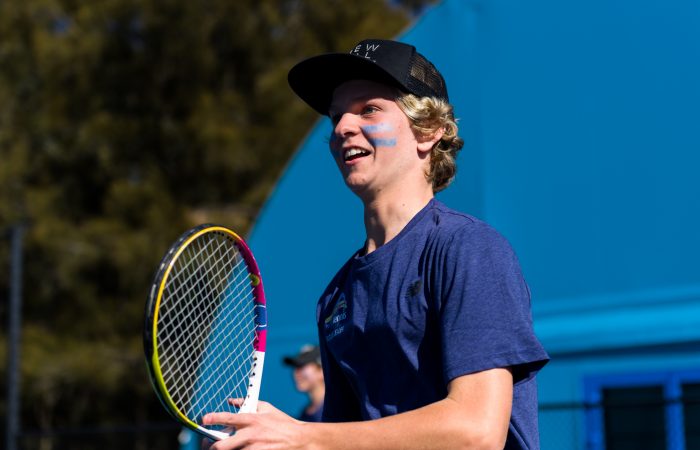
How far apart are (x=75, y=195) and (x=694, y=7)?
18.4 metres

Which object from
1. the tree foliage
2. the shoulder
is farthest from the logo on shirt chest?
the tree foliage

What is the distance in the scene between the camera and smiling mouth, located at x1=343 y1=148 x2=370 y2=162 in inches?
106

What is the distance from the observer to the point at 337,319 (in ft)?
8.82

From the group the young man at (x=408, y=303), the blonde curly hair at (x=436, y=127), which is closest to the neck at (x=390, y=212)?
the young man at (x=408, y=303)

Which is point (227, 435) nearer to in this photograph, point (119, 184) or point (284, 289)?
point (284, 289)

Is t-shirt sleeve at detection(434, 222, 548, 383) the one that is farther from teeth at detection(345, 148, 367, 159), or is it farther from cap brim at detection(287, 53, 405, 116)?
cap brim at detection(287, 53, 405, 116)

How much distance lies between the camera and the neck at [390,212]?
8.70ft

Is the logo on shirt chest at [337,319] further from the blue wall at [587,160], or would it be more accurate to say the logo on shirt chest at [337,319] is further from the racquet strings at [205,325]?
the blue wall at [587,160]

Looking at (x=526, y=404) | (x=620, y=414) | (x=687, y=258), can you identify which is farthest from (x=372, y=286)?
(x=620, y=414)

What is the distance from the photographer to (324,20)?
78.0ft

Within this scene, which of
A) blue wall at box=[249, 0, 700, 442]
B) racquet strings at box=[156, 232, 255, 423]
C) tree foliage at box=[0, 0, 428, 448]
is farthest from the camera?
tree foliage at box=[0, 0, 428, 448]

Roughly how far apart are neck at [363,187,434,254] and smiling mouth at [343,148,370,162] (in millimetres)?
113

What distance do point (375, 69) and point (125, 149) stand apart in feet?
67.2

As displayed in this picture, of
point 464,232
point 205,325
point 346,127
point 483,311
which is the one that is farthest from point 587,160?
point 483,311
